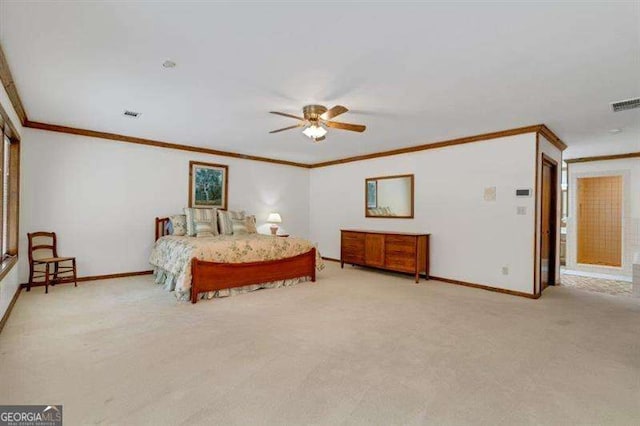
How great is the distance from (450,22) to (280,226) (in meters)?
5.97

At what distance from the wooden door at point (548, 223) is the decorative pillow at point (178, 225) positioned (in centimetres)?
556

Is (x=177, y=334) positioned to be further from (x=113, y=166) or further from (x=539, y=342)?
(x=113, y=166)

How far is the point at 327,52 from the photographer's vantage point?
8.36ft

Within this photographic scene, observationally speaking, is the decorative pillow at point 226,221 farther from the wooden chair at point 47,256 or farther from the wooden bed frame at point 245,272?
the wooden chair at point 47,256

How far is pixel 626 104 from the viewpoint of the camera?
3547 millimetres

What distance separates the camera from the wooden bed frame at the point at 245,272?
4109 mm

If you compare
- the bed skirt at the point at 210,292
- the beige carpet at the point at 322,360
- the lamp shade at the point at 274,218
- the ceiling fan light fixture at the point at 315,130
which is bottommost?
the beige carpet at the point at 322,360

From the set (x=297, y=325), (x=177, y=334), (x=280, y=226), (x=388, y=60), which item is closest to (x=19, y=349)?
(x=177, y=334)

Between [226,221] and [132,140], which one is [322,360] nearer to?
[226,221]

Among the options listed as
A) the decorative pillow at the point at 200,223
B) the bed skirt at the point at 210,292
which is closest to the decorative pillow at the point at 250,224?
the decorative pillow at the point at 200,223

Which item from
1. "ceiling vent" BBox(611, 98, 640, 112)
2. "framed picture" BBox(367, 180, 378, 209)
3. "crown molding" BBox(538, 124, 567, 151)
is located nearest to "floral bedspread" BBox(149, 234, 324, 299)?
"framed picture" BBox(367, 180, 378, 209)

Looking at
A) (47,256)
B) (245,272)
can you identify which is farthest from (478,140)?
(47,256)

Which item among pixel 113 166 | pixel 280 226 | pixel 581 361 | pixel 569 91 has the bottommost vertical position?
pixel 581 361

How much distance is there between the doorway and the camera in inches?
193
